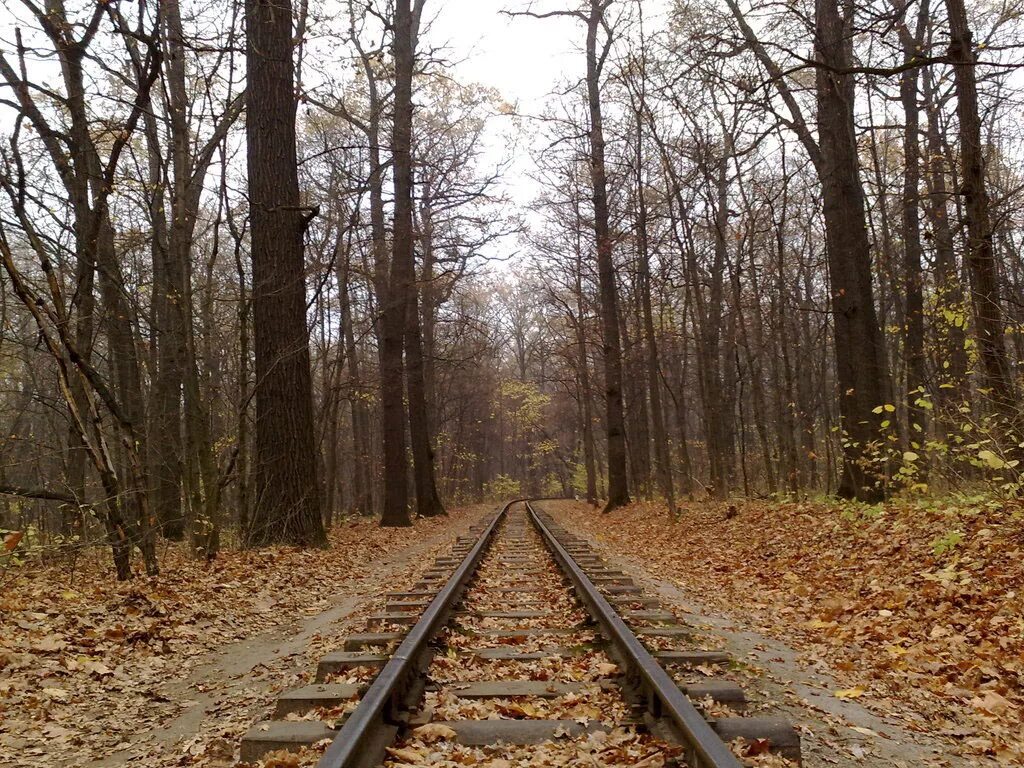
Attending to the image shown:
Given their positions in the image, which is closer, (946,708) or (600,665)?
(946,708)

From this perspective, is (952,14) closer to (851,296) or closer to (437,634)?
(851,296)

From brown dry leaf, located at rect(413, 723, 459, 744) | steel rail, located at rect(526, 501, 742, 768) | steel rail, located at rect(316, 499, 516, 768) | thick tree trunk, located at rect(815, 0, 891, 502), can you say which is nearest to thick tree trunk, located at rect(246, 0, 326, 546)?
steel rail, located at rect(316, 499, 516, 768)

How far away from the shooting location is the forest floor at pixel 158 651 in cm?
417

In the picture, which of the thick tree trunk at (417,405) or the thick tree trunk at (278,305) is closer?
the thick tree trunk at (278,305)

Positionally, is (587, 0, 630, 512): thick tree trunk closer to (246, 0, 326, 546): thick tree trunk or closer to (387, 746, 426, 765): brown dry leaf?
(246, 0, 326, 546): thick tree trunk

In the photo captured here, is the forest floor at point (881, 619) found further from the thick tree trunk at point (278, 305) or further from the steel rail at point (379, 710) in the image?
the thick tree trunk at point (278, 305)

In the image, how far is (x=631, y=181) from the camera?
20125mm

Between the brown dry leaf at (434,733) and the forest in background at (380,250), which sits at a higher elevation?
the forest in background at (380,250)

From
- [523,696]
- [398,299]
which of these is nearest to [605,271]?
[398,299]

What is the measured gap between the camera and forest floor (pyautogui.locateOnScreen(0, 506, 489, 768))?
13.7ft

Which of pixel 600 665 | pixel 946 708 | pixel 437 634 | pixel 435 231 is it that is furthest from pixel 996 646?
pixel 435 231

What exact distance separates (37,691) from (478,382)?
3551cm

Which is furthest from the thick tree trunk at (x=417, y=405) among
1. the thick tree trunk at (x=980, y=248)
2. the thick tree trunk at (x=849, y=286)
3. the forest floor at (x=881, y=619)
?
the thick tree trunk at (x=980, y=248)

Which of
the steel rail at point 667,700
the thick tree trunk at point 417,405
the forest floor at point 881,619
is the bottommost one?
the forest floor at point 881,619
